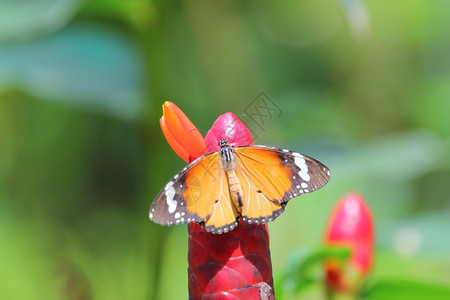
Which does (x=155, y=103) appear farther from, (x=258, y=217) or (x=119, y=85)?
(x=258, y=217)

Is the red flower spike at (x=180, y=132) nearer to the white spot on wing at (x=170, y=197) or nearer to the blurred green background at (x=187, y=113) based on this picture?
Answer: the white spot on wing at (x=170, y=197)

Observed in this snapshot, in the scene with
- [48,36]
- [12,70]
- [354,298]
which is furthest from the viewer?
[48,36]

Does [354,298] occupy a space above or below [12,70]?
below

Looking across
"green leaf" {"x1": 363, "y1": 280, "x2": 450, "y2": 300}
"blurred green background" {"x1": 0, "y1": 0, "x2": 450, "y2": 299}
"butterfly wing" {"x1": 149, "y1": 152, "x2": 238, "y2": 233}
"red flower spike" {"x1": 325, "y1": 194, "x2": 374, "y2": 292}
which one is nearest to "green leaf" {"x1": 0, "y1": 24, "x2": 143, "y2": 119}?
"blurred green background" {"x1": 0, "y1": 0, "x2": 450, "y2": 299}

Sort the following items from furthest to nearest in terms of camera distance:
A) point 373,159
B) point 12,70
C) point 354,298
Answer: point 373,159 < point 12,70 < point 354,298

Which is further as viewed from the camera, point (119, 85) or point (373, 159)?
point (373, 159)

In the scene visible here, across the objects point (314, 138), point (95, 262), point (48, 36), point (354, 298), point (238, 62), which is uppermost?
point (238, 62)

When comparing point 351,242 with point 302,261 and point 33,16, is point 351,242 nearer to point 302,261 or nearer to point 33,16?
point 302,261

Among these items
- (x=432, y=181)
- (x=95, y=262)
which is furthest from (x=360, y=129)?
(x=95, y=262)
